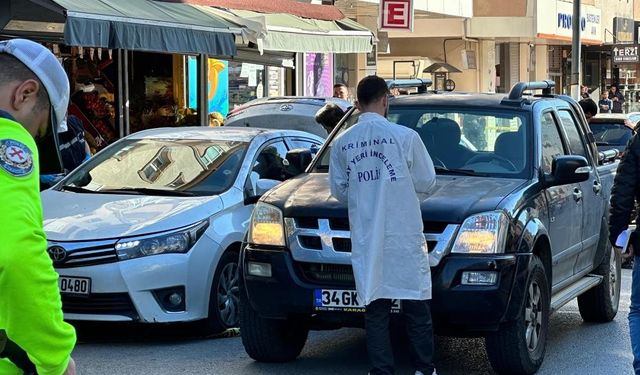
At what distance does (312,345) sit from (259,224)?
60.3 inches

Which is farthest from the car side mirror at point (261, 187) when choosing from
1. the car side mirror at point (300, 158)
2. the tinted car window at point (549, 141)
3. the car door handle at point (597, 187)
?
the car door handle at point (597, 187)

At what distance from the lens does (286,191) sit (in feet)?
24.3

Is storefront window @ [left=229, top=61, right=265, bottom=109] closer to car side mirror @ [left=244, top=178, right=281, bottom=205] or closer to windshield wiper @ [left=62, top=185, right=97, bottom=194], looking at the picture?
windshield wiper @ [left=62, top=185, right=97, bottom=194]

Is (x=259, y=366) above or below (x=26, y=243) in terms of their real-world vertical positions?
below

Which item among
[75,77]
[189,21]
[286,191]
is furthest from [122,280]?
[75,77]

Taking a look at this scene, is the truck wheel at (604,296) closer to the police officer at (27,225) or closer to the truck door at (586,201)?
the truck door at (586,201)

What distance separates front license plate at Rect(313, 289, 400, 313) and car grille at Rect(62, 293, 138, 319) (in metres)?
1.70

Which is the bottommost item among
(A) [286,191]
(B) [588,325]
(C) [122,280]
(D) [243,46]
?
(B) [588,325]

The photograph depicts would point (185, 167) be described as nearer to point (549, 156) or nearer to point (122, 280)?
point (122, 280)

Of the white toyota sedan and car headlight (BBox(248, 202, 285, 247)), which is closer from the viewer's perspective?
car headlight (BBox(248, 202, 285, 247))

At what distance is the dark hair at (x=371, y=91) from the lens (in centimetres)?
650

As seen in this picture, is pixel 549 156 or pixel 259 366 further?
pixel 549 156

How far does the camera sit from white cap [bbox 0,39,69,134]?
106 inches

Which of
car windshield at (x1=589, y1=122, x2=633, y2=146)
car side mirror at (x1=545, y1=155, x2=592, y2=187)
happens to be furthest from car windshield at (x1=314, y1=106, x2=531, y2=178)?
car windshield at (x1=589, y1=122, x2=633, y2=146)
